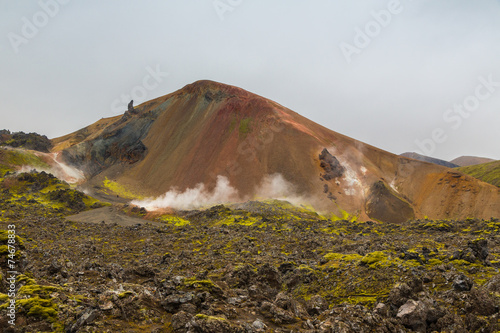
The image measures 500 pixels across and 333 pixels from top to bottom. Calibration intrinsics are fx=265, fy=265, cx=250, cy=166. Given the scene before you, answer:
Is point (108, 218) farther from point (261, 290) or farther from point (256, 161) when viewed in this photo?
point (256, 161)

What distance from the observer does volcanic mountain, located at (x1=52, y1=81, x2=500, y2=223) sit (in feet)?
225

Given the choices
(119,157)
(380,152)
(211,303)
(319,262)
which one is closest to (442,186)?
(380,152)

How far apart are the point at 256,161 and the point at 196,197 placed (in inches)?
878

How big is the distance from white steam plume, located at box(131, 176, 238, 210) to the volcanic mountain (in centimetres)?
174

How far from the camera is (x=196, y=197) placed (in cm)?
7712

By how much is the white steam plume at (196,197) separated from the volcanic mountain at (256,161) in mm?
1736

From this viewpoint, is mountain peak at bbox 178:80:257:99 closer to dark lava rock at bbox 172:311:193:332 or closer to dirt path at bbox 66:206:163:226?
dirt path at bbox 66:206:163:226

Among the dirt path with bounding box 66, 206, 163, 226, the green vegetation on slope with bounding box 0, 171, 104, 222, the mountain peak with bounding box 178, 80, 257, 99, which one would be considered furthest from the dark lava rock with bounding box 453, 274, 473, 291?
the mountain peak with bounding box 178, 80, 257, 99

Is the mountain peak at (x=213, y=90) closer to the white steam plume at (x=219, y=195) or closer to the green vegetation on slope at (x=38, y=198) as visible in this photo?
the white steam plume at (x=219, y=195)

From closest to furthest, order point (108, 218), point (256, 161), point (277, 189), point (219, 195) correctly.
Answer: point (108, 218)
point (277, 189)
point (219, 195)
point (256, 161)

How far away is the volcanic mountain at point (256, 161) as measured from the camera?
68500 mm

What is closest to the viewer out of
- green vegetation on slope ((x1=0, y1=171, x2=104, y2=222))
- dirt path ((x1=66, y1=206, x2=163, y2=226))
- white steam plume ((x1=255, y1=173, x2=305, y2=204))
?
dirt path ((x1=66, y1=206, x2=163, y2=226))

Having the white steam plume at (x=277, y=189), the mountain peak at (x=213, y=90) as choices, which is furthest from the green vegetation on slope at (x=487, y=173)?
the mountain peak at (x=213, y=90)

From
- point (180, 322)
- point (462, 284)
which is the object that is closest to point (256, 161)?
point (462, 284)
